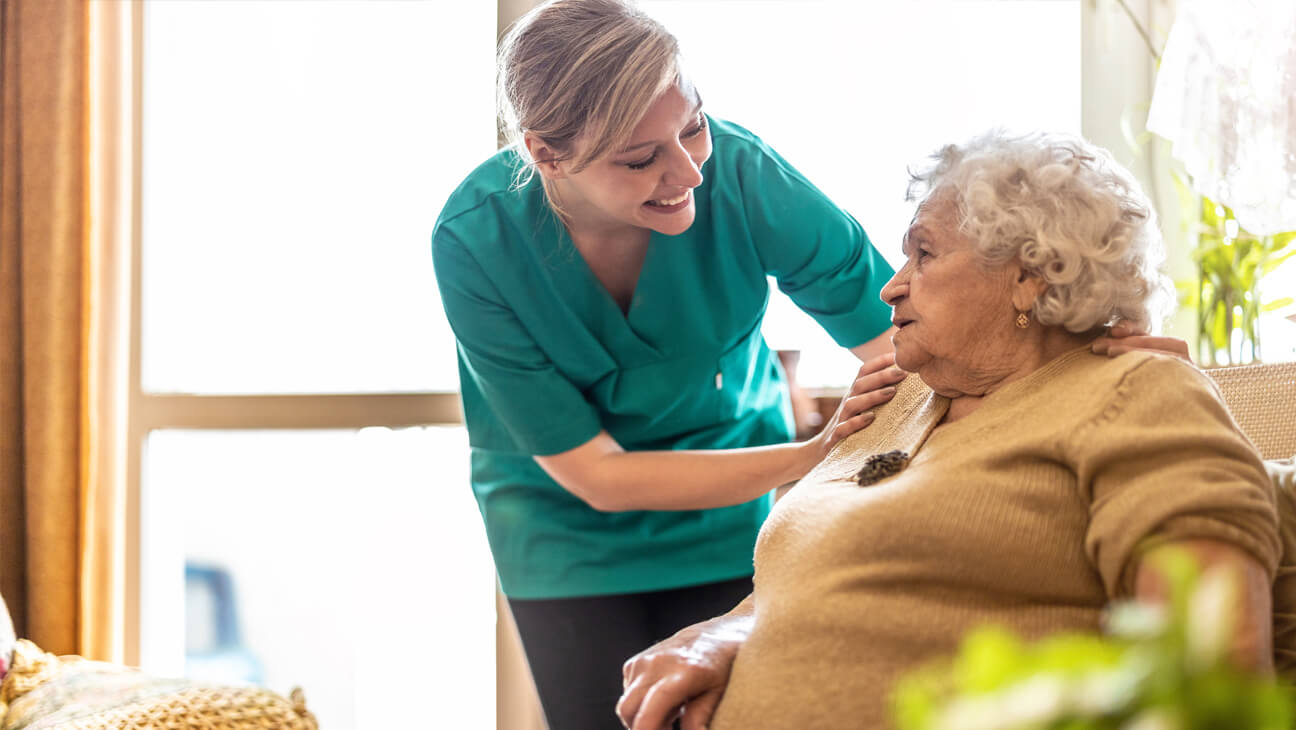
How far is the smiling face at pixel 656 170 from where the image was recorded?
143cm

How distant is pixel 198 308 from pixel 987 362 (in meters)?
2.26

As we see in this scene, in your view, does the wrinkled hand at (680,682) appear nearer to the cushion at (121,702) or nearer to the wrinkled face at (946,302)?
the wrinkled face at (946,302)

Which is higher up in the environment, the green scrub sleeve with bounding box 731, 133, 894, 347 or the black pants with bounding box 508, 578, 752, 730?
the green scrub sleeve with bounding box 731, 133, 894, 347

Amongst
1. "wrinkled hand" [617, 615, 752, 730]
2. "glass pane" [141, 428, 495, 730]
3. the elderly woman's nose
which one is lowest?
"glass pane" [141, 428, 495, 730]

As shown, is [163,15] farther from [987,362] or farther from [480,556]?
[987,362]

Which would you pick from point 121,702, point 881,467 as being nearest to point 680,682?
point 881,467

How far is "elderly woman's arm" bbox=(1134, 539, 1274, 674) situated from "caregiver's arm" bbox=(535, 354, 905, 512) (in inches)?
25.2

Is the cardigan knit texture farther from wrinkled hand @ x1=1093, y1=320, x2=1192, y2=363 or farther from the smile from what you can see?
the smile

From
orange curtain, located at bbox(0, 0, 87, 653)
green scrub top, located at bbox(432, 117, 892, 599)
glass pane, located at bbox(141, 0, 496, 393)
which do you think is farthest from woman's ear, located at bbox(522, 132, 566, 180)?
orange curtain, located at bbox(0, 0, 87, 653)

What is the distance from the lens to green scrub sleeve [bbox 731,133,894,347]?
1661 millimetres

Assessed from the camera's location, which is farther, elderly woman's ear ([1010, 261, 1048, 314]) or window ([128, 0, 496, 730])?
window ([128, 0, 496, 730])

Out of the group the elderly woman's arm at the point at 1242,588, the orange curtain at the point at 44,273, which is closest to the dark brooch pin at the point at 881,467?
the elderly woman's arm at the point at 1242,588

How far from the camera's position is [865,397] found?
145 cm

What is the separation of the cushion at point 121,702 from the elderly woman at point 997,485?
0.90 m
